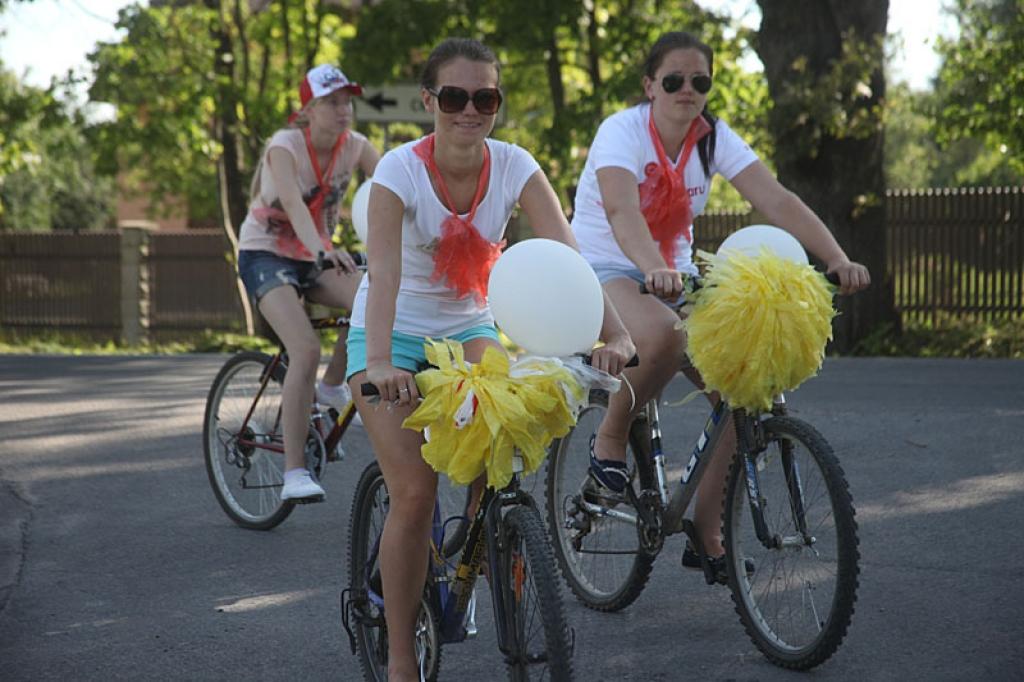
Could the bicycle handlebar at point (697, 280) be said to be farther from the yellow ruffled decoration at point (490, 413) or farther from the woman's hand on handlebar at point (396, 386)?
the woman's hand on handlebar at point (396, 386)

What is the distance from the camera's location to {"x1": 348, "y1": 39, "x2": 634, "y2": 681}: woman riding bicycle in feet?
12.3

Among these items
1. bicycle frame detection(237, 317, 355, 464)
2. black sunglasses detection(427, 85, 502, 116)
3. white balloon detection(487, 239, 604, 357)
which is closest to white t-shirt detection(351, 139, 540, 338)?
black sunglasses detection(427, 85, 502, 116)

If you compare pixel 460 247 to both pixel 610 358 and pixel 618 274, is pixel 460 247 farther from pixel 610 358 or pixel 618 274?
pixel 618 274

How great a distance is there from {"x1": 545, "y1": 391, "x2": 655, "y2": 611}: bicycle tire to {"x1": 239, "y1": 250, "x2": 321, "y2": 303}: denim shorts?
5.72 ft

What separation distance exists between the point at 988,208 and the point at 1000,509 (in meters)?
12.1

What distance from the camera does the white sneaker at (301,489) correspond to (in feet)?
20.6

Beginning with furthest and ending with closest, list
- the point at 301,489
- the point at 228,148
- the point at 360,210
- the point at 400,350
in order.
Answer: the point at 228,148
the point at 301,489
the point at 360,210
the point at 400,350

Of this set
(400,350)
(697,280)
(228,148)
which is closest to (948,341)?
(697,280)

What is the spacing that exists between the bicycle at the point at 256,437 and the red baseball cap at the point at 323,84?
787mm

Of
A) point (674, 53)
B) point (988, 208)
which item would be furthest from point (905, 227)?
point (674, 53)

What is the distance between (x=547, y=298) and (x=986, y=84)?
16331 millimetres

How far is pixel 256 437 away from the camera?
22.5 ft

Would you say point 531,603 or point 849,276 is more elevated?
point 849,276

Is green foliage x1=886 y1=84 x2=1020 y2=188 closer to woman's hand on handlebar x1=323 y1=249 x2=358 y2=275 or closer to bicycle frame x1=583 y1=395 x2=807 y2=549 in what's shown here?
woman's hand on handlebar x1=323 y1=249 x2=358 y2=275
